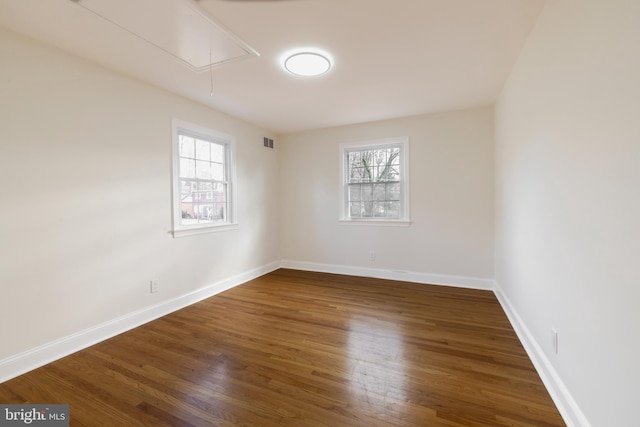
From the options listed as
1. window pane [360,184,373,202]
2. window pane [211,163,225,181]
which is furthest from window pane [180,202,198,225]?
window pane [360,184,373,202]

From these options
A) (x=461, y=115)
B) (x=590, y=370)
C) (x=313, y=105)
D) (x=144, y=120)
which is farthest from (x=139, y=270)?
(x=461, y=115)

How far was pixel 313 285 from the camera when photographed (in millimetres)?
3783

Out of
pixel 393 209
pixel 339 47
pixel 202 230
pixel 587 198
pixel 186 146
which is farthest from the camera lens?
pixel 393 209

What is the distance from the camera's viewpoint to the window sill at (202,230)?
300cm

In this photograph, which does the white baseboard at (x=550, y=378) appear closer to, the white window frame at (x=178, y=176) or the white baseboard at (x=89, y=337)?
the white baseboard at (x=89, y=337)

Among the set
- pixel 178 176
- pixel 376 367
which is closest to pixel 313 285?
pixel 376 367

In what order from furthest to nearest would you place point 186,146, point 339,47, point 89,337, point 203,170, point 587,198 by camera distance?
point 203,170, point 186,146, point 89,337, point 339,47, point 587,198

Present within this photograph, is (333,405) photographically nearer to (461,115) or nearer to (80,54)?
(80,54)

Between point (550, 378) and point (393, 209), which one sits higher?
point (393, 209)

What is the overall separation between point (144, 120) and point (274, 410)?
2841 millimetres

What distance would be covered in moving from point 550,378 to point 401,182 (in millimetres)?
2822

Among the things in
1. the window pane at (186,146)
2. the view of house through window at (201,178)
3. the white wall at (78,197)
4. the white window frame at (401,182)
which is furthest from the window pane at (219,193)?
the white window frame at (401,182)

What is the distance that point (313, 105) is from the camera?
334 centimetres

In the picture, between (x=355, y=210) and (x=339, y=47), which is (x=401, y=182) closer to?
(x=355, y=210)
